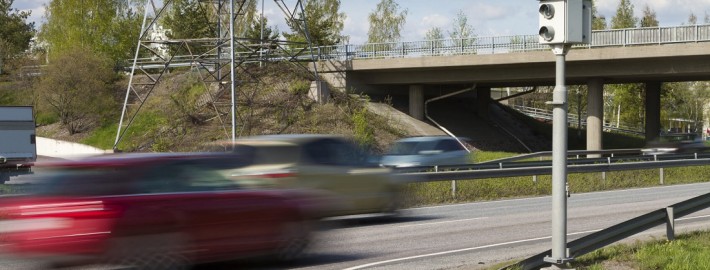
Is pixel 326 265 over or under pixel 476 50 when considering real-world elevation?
under

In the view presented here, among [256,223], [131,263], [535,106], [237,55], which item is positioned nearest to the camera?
[131,263]

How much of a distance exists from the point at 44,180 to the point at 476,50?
141 feet

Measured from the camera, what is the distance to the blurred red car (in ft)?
32.1

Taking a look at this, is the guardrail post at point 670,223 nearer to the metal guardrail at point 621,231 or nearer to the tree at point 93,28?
the metal guardrail at point 621,231

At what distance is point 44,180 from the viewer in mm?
10266

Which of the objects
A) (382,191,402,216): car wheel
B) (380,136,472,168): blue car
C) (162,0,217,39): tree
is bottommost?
(382,191,402,216): car wheel

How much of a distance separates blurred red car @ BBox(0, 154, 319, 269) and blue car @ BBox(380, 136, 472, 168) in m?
19.8

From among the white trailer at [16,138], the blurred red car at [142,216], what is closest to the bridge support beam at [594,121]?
the white trailer at [16,138]

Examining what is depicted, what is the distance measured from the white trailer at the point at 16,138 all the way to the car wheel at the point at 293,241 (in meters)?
27.5

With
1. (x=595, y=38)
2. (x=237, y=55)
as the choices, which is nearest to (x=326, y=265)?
(x=595, y=38)

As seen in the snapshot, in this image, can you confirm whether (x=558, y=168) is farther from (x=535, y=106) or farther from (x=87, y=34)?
(x=535, y=106)

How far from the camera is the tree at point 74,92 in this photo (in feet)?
204

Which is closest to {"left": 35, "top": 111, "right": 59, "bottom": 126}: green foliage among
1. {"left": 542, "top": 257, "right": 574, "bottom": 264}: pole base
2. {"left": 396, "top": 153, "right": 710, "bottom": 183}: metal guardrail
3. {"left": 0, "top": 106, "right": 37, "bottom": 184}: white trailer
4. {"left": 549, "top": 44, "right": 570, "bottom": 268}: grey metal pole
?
{"left": 0, "top": 106, "right": 37, "bottom": 184}: white trailer

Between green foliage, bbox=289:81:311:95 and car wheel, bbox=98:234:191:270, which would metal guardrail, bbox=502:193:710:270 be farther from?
green foliage, bbox=289:81:311:95
